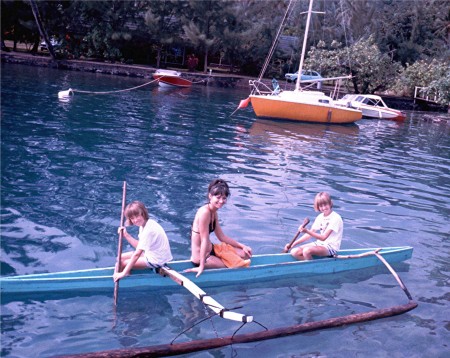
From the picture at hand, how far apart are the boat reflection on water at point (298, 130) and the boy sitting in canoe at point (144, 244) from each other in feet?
45.8

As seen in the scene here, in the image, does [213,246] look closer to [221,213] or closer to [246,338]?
[246,338]

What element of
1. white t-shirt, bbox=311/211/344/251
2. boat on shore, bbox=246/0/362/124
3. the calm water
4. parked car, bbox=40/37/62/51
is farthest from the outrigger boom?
parked car, bbox=40/37/62/51

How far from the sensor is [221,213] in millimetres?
11125

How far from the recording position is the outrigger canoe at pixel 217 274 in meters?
6.70

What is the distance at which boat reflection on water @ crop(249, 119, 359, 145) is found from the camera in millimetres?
22531

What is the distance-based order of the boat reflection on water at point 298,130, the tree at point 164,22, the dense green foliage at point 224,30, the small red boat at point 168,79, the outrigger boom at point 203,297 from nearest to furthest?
the outrigger boom at point 203,297
the boat reflection on water at point 298,130
the small red boat at point 168,79
the dense green foliage at point 224,30
the tree at point 164,22

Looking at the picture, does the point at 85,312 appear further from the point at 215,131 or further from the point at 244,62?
the point at 244,62

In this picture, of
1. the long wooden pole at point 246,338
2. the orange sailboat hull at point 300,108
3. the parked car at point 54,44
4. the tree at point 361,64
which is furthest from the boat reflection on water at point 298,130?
the parked car at point 54,44

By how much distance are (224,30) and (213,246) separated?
4272 centimetres

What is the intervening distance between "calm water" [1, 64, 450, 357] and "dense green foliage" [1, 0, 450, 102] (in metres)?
24.1

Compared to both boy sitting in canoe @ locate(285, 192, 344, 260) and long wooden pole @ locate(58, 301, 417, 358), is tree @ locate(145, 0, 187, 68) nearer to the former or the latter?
boy sitting in canoe @ locate(285, 192, 344, 260)

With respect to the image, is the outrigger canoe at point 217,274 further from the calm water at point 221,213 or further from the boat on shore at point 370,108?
the boat on shore at point 370,108

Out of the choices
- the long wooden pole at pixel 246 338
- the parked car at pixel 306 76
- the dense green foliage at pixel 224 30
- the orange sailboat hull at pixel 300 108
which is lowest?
the long wooden pole at pixel 246 338

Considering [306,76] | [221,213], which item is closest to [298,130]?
[221,213]
